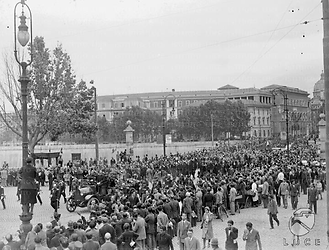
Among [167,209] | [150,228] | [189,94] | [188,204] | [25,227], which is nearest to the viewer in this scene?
[25,227]

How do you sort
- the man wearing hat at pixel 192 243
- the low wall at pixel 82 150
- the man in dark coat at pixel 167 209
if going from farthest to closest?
1. the low wall at pixel 82 150
2. the man in dark coat at pixel 167 209
3. the man wearing hat at pixel 192 243

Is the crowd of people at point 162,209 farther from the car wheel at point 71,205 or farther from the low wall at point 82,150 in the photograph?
the low wall at point 82,150

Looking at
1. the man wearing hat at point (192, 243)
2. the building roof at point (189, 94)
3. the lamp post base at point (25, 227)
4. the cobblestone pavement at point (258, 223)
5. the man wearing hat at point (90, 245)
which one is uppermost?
the building roof at point (189, 94)

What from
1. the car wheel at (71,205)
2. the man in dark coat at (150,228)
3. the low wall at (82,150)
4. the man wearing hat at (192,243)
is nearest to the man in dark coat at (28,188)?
the man in dark coat at (150,228)

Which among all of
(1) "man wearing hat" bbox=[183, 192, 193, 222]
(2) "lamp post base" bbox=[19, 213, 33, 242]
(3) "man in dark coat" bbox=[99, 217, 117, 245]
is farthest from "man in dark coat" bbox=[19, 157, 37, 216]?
(1) "man wearing hat" bbox=[183, 192, 193, 222]

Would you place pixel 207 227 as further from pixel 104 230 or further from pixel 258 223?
pixel 258 223

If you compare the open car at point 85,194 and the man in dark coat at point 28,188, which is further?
the open car at point 85,194

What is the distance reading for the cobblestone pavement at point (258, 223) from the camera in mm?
13586

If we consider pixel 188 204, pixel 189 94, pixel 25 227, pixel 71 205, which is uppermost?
pixel 189 94

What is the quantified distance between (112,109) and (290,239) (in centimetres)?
11805

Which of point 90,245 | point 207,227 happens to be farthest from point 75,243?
point 207,227

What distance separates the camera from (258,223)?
16859 mm

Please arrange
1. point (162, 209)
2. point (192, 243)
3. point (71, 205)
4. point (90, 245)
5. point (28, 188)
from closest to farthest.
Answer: point (90, 245)
point (192, 243)
point (28, 188)
point (162, 209)
point (71, 205)

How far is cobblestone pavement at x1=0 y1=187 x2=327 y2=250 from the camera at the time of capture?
13.6m
